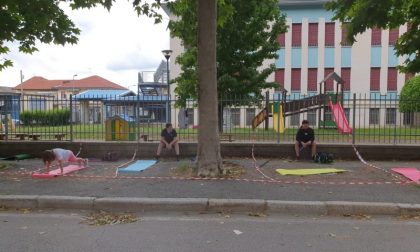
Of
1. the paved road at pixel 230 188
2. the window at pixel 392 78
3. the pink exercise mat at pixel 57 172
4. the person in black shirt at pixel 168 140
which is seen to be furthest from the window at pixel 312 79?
the pink exercise mat at pixel 57 172

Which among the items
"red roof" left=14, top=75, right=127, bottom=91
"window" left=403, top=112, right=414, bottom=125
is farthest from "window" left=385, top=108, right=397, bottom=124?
"red roof" left=14, top=75, right=127, bottom=91

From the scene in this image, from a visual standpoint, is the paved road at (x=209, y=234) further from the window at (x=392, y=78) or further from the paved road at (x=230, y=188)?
the window at (x=392, y=78)

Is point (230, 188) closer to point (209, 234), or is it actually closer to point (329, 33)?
point (209, 234)

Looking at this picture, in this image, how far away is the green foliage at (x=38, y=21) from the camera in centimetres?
1174

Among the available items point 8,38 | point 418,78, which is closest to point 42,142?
point 8,38

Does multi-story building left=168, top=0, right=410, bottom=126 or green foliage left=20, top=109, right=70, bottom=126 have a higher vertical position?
multi-story building left=168, top=0, right=410, bottom=126

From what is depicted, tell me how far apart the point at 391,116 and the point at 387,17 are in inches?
135

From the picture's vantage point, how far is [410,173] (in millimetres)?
10523

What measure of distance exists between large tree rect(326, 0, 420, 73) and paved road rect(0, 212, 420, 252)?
7012mm

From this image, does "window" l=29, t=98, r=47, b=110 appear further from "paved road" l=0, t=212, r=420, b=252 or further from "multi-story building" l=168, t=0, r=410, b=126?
"multi-story building" l=168, t=0, r=410, b=126

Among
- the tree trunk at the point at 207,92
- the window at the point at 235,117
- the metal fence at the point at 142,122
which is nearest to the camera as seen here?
the tree trunk at the point at 207,92

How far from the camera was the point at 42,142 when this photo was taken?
45.3ft

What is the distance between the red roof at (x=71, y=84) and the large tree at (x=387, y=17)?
3603 inches

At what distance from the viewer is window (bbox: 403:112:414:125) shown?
45.6ft
